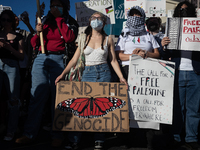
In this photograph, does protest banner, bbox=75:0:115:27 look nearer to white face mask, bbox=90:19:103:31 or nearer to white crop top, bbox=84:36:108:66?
white face mask, bbox=90:19:103:31

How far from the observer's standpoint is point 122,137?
10.8 feet

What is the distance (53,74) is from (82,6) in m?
2.10

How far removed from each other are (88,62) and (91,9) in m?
2.09

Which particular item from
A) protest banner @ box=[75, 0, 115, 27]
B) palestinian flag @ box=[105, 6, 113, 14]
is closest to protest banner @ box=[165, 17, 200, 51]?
protest banner @ box=[75, 0, 115, 27]

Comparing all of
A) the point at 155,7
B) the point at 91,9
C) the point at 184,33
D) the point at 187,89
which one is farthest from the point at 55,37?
the point at 155,7

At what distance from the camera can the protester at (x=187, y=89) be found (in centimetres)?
323

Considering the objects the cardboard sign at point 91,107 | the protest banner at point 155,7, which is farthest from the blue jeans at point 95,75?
the protest banner at point 155,7

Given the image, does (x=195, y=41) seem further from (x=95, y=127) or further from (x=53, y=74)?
(x=53, y=74)

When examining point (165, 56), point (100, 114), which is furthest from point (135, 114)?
point (165, 56)

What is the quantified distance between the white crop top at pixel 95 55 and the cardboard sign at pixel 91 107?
338 millimetres

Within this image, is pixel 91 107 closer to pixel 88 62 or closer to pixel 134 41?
pixel 88 62

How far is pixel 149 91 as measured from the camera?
290 cm

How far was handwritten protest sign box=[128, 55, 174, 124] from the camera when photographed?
9.46 ft

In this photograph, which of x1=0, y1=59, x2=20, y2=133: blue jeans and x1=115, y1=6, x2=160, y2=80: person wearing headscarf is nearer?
x1=115, y1=6, x2=160, y2=80: person wearing headscarf
